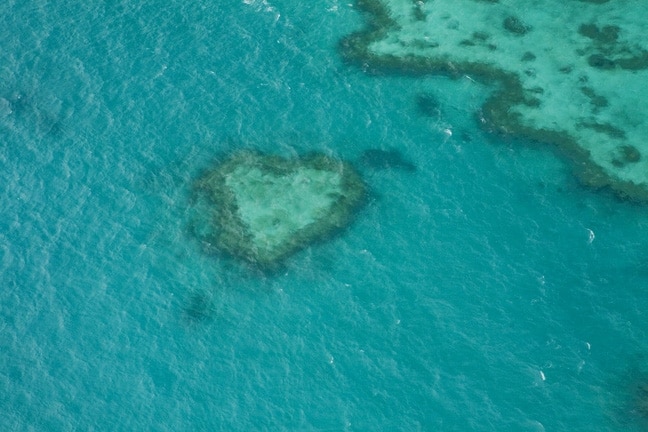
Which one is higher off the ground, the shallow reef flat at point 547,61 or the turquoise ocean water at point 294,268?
the shallow reef flat at point 547,61

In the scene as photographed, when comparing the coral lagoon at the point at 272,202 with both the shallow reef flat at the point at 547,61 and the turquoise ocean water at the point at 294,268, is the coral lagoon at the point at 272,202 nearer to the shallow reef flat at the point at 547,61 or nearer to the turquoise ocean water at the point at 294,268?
the turquoise ocean water at the point at 294,268

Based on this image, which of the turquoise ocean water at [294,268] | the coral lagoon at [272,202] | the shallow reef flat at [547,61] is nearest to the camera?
the turquoise ocean water at [294,268]

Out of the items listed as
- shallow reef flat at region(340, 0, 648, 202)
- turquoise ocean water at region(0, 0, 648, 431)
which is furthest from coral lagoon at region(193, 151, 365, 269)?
shallow reef flat at region(340, 0, 648, 202)

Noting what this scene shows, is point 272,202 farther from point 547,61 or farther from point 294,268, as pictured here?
point 547,61

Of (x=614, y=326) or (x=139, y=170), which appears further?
(x=139, y=170)

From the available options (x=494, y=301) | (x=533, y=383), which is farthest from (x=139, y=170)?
(x=533, y=383)

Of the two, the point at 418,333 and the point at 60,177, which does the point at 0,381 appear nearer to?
the point at 60,177

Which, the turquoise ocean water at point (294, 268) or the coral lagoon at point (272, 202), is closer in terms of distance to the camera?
the turquoise ocean water at point (294, 268)

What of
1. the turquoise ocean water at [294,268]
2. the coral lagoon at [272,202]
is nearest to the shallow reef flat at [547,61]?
the turquoise ocean water at [294,268]
